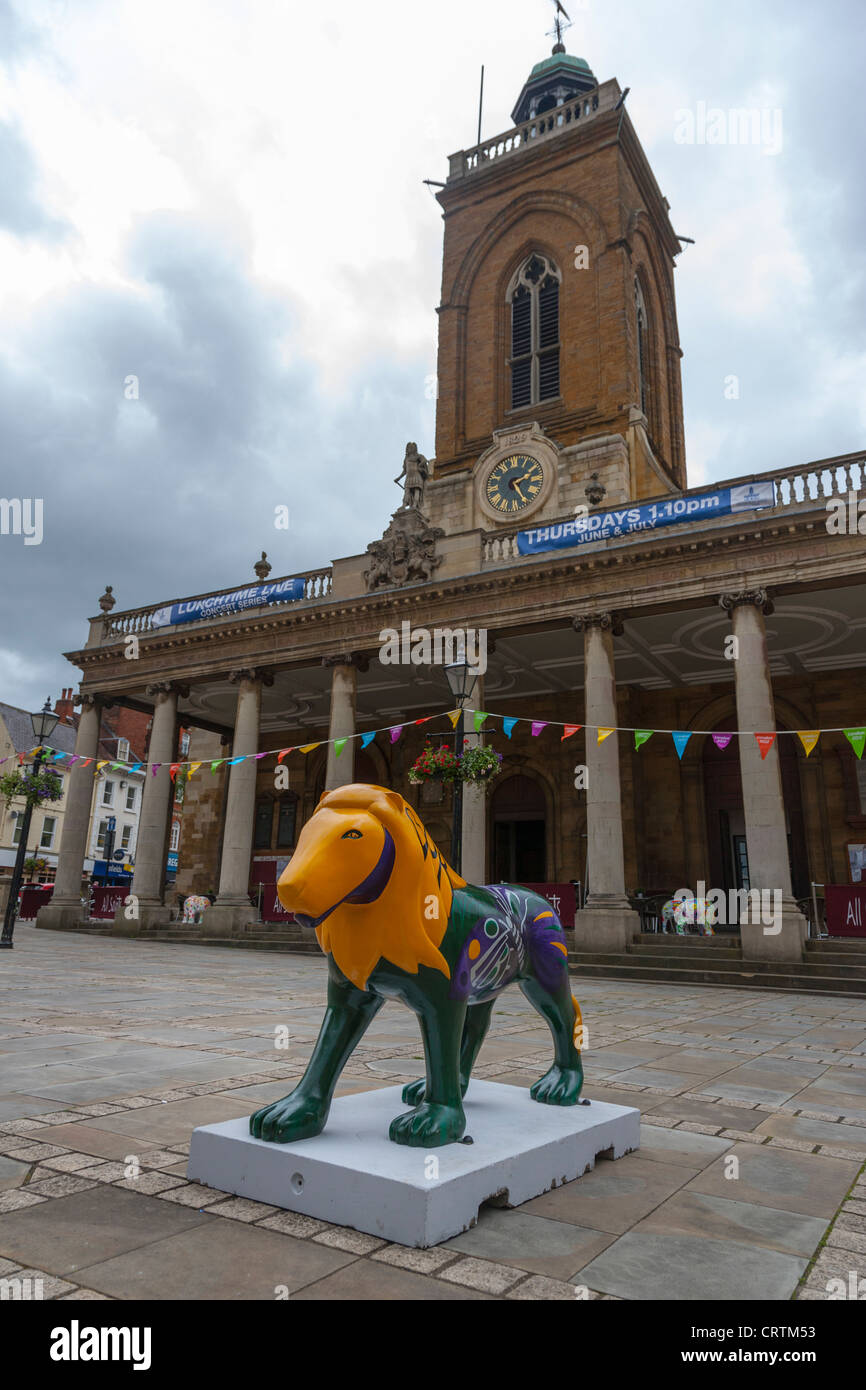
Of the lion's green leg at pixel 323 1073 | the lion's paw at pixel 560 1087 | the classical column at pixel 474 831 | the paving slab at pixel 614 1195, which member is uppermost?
the classical column at pixel 474 831

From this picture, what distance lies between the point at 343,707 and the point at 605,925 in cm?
935

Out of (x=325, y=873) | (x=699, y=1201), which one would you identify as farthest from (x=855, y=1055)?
(x=325, y=873)

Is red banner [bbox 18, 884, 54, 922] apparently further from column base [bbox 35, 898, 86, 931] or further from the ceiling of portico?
the ceiling of portico

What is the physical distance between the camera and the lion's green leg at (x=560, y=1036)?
4152mm

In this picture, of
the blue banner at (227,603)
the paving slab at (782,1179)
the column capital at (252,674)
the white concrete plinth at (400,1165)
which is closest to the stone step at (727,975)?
the paving slab at (782,1179)

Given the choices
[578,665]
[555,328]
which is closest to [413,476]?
[578,665]

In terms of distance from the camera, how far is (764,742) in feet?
54.3

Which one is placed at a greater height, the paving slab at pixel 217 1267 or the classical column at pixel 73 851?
the classical column at pixel 73 851

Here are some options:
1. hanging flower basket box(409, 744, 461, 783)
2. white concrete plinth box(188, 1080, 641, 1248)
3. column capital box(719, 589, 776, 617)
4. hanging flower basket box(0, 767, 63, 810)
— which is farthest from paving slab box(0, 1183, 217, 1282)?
hanging flower basket box(0, 767, 63, 810)

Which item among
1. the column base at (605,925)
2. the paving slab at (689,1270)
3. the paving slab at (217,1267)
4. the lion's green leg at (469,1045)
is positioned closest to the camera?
the paving slab at (217,1267)

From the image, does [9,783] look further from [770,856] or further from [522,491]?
[770,856]

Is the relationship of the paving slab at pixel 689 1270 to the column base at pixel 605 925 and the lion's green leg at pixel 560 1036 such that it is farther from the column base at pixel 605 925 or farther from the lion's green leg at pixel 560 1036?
the column base at pixel 605 925

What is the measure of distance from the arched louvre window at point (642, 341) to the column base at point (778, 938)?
18.9 m

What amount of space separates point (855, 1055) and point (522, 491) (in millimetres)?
20996
